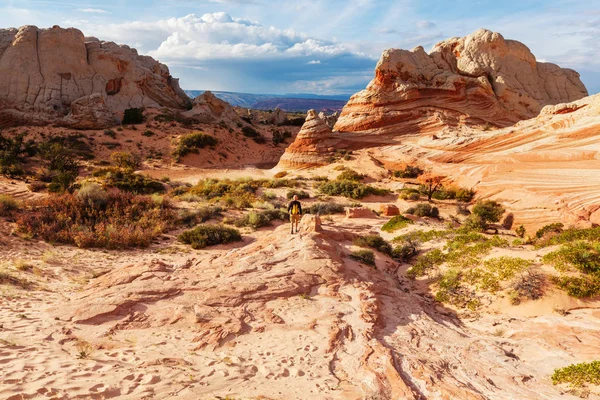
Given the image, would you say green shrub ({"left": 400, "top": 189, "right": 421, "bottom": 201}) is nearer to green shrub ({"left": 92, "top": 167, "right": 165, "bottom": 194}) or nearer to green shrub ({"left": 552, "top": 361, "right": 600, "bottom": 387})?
green shrub ({"left": 92, "top": 167, "right": 165, "bottom": 194})

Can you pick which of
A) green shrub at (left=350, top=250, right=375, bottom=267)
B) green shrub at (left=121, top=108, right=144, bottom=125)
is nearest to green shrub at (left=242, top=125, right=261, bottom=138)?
green shrub at (left=121, top=108, right=144, bottom=125)

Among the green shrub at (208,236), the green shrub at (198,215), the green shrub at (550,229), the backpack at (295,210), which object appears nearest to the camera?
the backpack at (295,210)

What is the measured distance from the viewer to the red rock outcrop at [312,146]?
29.9 meters

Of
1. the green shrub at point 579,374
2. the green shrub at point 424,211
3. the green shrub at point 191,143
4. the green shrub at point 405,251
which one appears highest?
the green shrub at point 191,143

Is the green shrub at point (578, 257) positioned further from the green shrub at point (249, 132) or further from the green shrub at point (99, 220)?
the green shrub at point (249, 132)

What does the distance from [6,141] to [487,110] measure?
37963 millimetres

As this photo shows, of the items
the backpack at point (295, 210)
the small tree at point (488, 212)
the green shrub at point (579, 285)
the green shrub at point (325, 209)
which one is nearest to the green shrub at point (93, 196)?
the backpack at point (295, 210)

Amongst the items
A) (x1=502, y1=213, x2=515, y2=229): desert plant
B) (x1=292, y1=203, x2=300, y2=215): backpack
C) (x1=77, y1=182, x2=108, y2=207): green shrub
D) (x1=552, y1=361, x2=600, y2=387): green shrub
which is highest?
(x1=77, y1=182, x2=108, y2=207): green shrub

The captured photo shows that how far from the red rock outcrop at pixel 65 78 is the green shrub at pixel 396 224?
33738 millimetres

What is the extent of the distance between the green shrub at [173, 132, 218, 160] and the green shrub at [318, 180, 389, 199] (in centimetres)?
1718

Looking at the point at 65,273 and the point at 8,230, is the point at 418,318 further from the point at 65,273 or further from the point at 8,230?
→ the point at 8,230

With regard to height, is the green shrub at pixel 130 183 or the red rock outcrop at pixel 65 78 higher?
the red rock outcrop at pixel 65 78

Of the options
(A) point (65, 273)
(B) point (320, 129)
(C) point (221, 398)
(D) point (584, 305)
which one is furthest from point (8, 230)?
(B) point (320, 129)

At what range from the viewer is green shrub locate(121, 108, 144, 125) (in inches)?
1547
